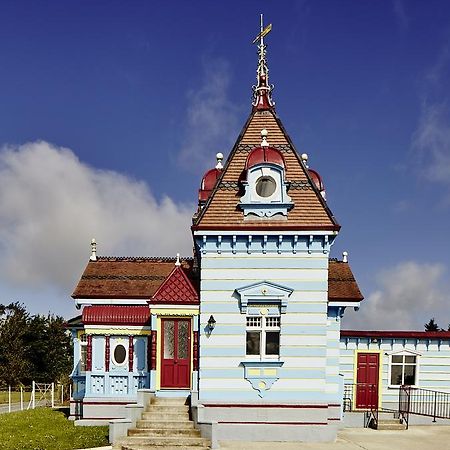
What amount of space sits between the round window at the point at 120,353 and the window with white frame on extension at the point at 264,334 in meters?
4.14

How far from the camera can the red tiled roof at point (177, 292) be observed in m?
14.3

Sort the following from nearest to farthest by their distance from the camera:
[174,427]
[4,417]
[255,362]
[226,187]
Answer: [174,427] → [255,362] → [226,187] → [4,417]

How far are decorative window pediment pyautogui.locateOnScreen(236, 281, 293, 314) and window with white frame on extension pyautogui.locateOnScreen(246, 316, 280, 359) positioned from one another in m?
0.41

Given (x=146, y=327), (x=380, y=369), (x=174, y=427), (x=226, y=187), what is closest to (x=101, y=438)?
(x=174, y=427)

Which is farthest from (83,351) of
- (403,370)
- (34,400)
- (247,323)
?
(403,370)

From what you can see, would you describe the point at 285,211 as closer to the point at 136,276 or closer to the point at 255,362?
the point at 255,362

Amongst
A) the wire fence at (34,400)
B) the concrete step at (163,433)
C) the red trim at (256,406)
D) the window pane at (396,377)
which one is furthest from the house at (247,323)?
the wire fence at (34,400)

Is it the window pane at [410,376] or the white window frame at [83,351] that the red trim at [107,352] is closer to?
the white window frame at [83,351]

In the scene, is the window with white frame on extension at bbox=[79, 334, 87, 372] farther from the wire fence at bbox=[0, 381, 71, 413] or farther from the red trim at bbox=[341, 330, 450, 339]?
the red trim at bbox=[341, 330, 450, 339]

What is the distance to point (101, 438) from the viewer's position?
1297 cm

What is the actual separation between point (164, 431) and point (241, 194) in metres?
6.93

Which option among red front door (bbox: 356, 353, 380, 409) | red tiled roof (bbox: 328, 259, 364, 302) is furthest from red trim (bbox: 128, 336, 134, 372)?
red front door (bbox: 356, 353, 380, 409)

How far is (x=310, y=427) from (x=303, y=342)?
2293 mm

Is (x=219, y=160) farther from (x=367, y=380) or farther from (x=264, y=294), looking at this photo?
(x=367, y=380)
